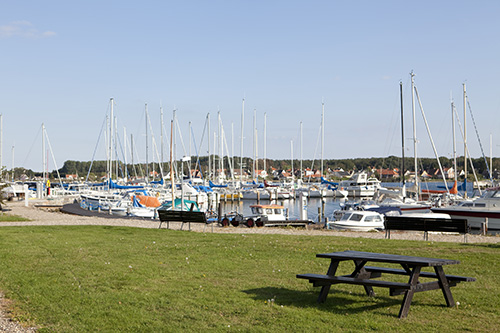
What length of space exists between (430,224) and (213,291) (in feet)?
44.2

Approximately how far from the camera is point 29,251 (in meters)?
15.8

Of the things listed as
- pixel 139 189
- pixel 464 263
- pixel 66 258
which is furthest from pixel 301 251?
pixel 139 189

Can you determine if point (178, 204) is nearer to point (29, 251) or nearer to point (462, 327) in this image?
point (29, 251)

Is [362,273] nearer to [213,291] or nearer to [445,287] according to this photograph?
[445,287]

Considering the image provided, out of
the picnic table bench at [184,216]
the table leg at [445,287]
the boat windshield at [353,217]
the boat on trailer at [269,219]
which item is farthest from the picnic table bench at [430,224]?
the table leg at [445,287]

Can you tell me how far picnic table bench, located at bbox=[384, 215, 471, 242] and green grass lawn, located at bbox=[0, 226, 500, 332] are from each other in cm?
323

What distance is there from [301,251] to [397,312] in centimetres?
731

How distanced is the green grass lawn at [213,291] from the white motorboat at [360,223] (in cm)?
1512

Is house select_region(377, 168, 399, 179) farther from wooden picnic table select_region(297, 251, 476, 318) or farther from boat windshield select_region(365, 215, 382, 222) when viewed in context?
wooden picnic table select_region(297, 251, 476, 318)

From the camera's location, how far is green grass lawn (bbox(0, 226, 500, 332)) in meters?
8.28

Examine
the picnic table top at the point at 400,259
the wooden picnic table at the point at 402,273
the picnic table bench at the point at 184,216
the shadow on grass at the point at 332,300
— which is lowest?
the shadow on grass at the point at 332,300

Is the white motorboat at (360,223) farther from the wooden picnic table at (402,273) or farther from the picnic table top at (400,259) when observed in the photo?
the picnic table top at (400,259)

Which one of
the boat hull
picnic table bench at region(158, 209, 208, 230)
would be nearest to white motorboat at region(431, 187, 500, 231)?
the boat hull

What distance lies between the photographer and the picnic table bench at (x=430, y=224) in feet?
68.1
